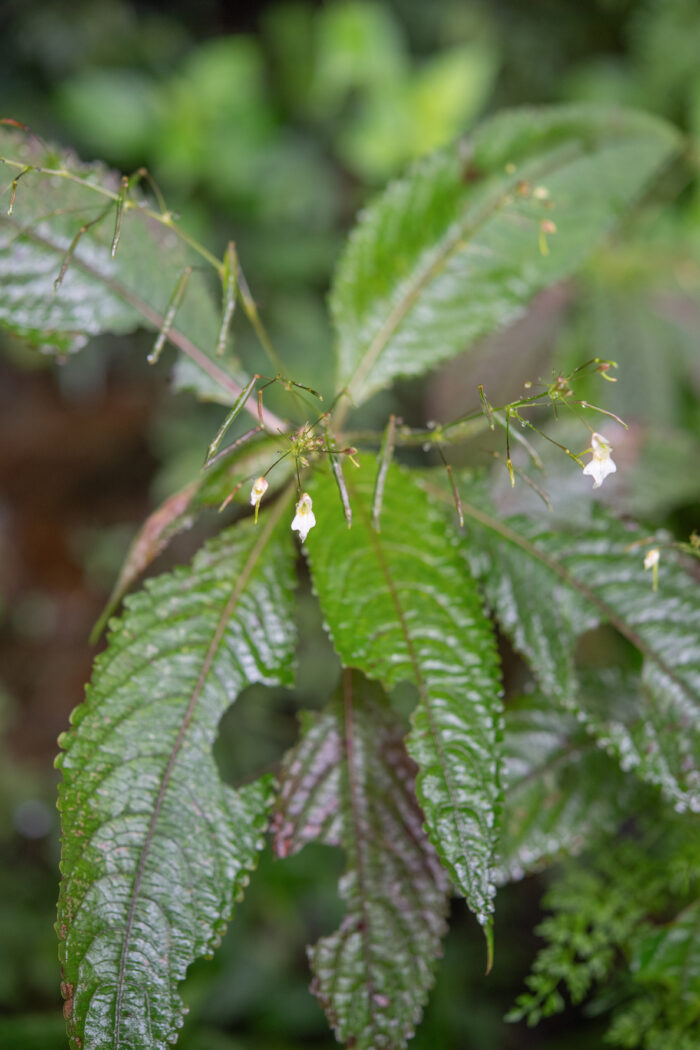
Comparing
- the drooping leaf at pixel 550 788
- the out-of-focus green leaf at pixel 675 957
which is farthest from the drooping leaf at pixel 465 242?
the out-of-focus green leaf at pixel 675 957

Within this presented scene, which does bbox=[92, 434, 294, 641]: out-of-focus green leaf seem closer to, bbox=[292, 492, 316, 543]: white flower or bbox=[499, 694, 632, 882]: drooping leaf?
bbox=[292, 492, 316, 543]: white flower

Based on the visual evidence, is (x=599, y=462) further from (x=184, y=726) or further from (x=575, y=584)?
(x=184, y=726)

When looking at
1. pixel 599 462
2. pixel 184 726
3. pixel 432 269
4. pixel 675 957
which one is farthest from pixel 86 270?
pixel 675 957

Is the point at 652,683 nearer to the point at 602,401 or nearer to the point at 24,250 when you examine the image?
the point at 602,401

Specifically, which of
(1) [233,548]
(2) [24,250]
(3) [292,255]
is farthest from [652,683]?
(3) [292,255]

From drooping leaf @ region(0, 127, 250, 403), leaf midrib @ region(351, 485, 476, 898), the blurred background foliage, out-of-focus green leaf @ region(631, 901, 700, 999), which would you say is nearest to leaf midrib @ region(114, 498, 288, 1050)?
leaf midrib @ region(351, 485, 476, 898)

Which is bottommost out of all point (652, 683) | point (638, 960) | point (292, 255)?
point (638, 960)

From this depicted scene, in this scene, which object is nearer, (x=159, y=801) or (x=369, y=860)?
(x=159, y=801)
